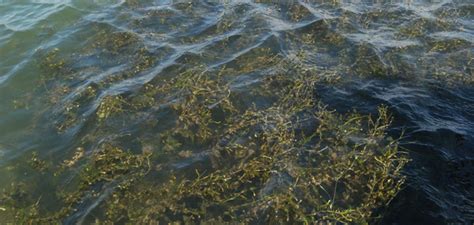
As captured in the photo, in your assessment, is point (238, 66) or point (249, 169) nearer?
point (249, 169)

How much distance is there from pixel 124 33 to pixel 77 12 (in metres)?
3.28

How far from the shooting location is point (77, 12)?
1521 centimetres

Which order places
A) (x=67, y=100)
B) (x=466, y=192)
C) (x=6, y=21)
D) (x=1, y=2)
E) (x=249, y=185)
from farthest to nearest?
(x=1, y=2), (x=6, y=21), (x=67, y=100), (x=249, y=185), (x=466, y=192)

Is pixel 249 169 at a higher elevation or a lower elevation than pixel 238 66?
lower

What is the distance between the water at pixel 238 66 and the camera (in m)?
8.20

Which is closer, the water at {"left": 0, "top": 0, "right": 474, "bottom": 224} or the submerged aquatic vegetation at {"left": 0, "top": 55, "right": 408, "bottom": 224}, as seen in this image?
the submerged aquatic vegetation at {"left": 0, "top": 55, "right": 408, "bottom": 224}

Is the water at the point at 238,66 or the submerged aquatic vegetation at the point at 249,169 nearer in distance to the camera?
the submerged aquatic vegetation at the point at 249,169

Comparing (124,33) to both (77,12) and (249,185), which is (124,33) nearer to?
(77,12)

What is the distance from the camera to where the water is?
323 inches

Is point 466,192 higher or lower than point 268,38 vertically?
lower

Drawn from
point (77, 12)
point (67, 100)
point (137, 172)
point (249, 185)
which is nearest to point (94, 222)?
point (137, 172)

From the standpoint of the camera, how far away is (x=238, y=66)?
11.3 m

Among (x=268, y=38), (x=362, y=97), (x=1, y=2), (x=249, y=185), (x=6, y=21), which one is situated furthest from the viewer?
(x=1, y=2)

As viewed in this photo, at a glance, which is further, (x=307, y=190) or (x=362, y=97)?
(x=362, y=97)
